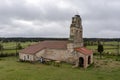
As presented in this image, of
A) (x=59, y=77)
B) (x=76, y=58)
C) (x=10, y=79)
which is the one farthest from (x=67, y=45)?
(x=10, y=79)

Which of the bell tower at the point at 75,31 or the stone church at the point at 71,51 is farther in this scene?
the bell tower at the point at 75,31

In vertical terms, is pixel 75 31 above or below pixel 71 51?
above

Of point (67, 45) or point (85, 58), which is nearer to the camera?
point (85, 58)

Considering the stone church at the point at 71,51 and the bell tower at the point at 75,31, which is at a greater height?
the bell tower at the point at 75,31

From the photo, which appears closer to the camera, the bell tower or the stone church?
the stone church

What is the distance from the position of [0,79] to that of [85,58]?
18.6m

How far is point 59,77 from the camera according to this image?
83.9 ft

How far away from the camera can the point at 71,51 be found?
130ft

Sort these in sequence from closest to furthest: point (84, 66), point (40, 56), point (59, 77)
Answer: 1. point (59, 77)
2. point (84, 66)
3. point (40, 56)

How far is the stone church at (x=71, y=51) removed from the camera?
38.7m

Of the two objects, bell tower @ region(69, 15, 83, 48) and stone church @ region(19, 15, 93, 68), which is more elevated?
bell tower @ region(69, 15, 83, 48)

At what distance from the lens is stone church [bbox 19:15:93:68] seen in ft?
127

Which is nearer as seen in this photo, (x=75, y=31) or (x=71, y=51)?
(x=71, y=51)

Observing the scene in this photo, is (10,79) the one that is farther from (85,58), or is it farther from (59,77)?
(85,58)
